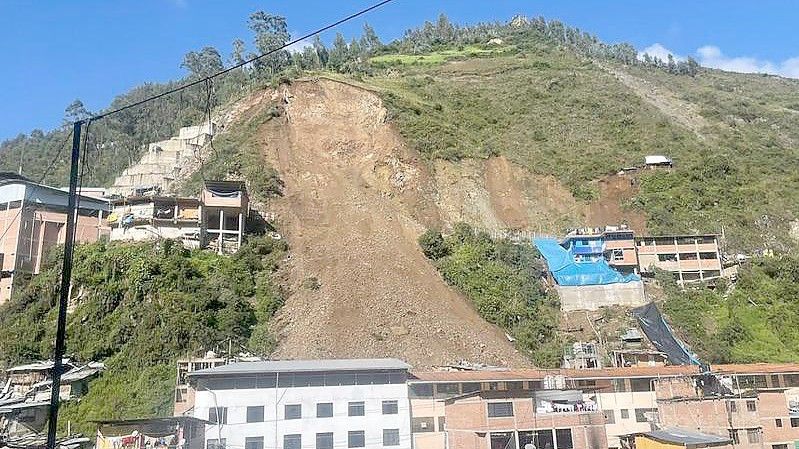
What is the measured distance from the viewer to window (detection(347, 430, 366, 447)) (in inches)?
856

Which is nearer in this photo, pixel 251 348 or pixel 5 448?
pixel 5 448

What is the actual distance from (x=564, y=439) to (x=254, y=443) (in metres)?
10.4

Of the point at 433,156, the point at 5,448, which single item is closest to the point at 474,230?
the point at 433,156

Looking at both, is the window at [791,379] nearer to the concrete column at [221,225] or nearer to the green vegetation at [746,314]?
the green vegetation at [746,314]

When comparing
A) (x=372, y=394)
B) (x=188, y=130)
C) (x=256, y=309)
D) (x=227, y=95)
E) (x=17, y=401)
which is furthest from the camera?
(x=227, y=95)

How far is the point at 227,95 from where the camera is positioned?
57750 mm

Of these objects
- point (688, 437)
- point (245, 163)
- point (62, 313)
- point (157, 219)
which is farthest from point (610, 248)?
point (62, 313)

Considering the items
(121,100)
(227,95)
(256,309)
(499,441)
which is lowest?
(499,441)

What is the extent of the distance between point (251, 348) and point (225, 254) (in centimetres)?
818

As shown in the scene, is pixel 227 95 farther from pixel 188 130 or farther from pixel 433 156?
pixel 433 156

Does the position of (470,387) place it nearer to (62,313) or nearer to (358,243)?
(358,243)

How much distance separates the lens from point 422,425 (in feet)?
73.9

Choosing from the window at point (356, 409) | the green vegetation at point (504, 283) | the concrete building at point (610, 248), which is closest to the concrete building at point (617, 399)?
the window at point (356, 409)

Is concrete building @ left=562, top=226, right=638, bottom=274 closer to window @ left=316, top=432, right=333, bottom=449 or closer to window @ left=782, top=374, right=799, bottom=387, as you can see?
window @ left=782, top=374, right=799, bottom=387
